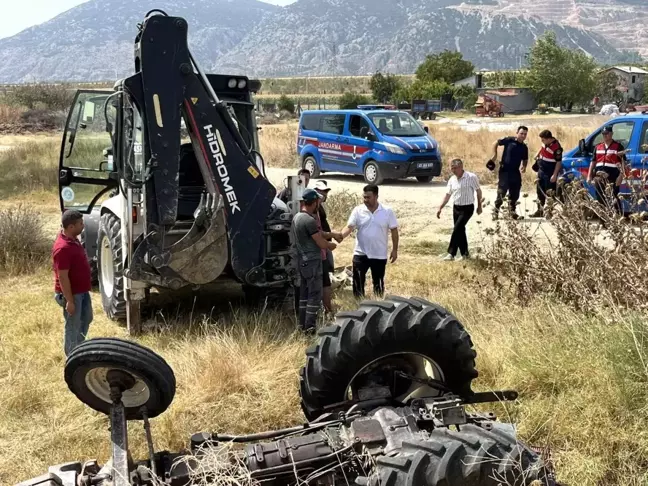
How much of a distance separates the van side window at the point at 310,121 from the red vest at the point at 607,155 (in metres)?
10.1

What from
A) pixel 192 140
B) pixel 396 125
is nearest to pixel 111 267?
pixel 192 140

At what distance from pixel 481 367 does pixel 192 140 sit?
130 inches

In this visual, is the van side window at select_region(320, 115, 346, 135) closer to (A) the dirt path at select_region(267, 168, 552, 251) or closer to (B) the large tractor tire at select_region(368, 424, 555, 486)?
(A) the dirt path at select_region(267, 168, 552, 251)

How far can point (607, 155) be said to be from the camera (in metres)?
10.7

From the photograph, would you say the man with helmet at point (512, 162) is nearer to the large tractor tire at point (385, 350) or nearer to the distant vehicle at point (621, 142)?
the distant vehicle at point (621, 142)

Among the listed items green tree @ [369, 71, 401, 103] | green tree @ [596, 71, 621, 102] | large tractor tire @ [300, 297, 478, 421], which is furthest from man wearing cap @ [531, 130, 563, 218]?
green tree @ [596, 71, 621, 102]

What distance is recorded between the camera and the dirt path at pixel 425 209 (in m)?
11.3

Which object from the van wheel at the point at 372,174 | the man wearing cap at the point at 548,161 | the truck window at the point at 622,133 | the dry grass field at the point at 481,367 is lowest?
the dry grass field at the point at 481,367

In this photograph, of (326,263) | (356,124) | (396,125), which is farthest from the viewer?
(356,124)

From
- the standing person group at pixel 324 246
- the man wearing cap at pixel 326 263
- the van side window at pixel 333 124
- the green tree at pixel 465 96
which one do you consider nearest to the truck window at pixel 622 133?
the standing person group at pixel 324 246

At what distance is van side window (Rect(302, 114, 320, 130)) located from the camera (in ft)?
64.7

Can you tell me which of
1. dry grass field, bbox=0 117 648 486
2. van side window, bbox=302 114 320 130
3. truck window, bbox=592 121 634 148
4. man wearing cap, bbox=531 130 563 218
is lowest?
dry grass field, bbox=0 117 648 486

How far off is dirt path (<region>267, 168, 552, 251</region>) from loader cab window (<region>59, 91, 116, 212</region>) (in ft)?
9.87

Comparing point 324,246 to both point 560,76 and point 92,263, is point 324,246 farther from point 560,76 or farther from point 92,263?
point 560,76
